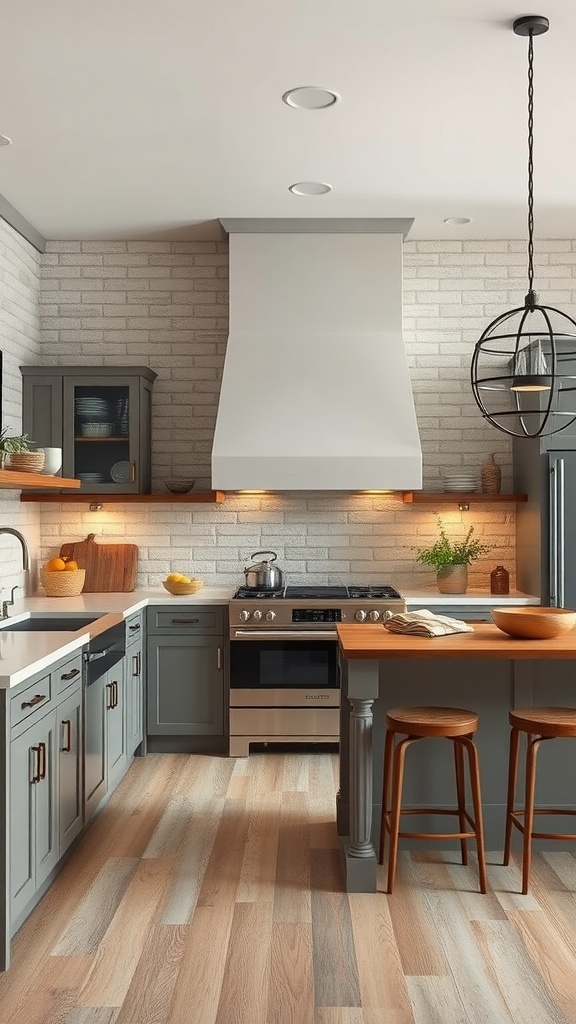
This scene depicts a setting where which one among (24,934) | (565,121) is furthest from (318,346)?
(24,934)

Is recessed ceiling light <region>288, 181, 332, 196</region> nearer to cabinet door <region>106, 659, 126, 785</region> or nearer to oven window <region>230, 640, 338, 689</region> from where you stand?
oven window <region>230, 640, 338, 689</region>

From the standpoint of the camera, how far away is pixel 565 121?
4.21 meters

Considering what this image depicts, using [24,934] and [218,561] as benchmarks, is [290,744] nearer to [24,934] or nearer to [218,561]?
[218,561]

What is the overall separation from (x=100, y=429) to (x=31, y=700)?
2810mm

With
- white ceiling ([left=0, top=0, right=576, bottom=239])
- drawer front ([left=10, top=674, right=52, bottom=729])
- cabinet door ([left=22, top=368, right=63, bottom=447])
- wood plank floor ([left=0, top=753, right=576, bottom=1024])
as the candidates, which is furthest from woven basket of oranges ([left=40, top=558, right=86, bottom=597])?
drawer front ([left=10, top=674, right=52, bottom=729])

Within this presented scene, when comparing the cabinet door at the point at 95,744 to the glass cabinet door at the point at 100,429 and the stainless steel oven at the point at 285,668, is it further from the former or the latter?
the glass cabinet door at the point at 100,429

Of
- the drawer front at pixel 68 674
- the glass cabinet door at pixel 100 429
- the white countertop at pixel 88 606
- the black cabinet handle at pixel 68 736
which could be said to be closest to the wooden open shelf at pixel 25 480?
the white countertop at pixel 88 606

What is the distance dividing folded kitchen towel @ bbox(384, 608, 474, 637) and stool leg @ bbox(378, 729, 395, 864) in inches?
16.2

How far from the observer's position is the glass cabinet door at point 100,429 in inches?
229

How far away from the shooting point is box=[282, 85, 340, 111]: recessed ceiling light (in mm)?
3877

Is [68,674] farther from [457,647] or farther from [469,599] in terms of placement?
[469,599]

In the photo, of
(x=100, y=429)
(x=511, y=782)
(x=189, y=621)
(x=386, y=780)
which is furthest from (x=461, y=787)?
(x=100, y=429)

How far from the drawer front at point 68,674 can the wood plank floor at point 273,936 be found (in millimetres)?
756

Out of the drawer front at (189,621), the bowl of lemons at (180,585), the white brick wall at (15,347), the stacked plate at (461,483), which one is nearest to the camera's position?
the white brick wall at (15,347)
